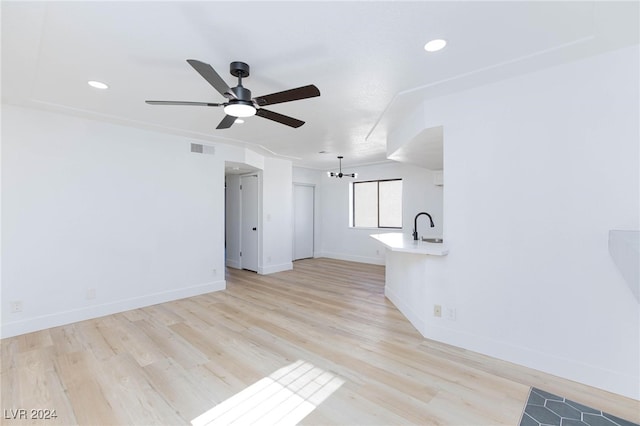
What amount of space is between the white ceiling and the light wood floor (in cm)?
253

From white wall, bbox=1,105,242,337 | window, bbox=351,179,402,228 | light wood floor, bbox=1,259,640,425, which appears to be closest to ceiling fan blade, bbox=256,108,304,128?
light wood floor, bbox=1,259,640,425

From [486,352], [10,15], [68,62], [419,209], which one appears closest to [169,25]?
[10,15]

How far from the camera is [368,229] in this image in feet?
24.5

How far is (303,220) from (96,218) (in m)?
5.03

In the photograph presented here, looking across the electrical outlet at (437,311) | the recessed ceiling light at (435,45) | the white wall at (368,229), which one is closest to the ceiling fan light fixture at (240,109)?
the recessed ceiling light at (435,45)

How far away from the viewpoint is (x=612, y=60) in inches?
82.9

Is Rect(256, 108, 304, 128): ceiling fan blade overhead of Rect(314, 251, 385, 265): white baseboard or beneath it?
overhead

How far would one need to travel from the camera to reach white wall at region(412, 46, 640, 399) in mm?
2086

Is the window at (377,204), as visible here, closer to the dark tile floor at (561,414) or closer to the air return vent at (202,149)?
the air return vent at (202,149)

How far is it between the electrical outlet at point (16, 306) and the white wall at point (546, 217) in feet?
14.9

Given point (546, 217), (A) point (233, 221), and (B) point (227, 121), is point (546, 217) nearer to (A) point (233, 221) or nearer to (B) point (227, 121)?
(B) point (227, 121)

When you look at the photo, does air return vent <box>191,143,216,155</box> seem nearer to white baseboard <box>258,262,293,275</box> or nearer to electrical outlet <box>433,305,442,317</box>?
white baseboard <box>258,262,293,275</box>

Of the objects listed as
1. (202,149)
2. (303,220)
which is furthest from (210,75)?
(303,220)

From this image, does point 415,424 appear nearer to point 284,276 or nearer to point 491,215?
point 491,215
